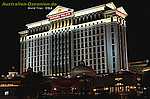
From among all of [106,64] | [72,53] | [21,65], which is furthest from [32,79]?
[21,65]

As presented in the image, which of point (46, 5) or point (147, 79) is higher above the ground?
point (46, 5)

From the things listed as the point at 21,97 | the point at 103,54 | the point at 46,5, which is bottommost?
the point at 21,97

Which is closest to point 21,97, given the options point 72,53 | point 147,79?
point 147,79

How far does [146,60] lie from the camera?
401 feet

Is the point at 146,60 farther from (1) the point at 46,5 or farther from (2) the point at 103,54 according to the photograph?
(1) the point at 46,5

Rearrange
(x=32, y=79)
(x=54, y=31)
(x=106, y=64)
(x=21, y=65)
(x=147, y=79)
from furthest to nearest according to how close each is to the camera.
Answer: (x=21, y=65) < (x=54, y=31) < (x=106, y=64) < (x=32, y=79) < (x=147, y=79)

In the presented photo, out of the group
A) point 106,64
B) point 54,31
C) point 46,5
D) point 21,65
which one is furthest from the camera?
point 21,65

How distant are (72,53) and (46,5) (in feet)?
228

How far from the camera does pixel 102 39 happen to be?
111 metres

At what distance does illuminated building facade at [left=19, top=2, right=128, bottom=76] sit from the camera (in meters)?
110

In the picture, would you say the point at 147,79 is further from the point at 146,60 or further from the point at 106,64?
the point at 146,60

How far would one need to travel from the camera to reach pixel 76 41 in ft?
390

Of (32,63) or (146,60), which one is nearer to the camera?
(146,60)

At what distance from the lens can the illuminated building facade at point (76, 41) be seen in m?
110
